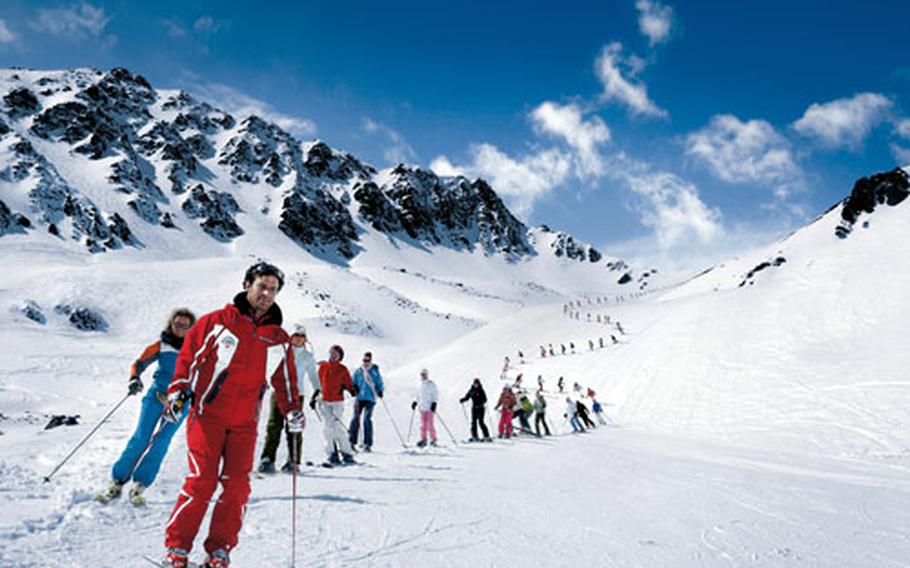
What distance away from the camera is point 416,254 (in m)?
166

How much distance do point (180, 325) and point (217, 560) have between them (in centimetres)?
349

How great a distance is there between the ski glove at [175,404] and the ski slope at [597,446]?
4.24 feet

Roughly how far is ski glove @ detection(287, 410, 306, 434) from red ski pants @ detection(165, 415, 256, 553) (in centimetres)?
35

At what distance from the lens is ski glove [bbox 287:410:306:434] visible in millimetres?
4059

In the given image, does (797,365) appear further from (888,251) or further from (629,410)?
(888,251)

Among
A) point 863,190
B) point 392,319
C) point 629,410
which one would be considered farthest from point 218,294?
point 863,190

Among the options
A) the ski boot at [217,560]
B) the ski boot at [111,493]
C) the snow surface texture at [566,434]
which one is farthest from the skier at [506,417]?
the ski boot at [217,560]

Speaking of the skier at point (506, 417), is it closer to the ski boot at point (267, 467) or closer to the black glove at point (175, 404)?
the ski boot at point (267, 467)

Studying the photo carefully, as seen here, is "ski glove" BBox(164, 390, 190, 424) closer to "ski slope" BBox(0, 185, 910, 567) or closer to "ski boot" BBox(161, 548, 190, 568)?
"ski boot" BBox(161, 548, 190, 568)

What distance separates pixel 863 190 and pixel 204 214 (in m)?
123

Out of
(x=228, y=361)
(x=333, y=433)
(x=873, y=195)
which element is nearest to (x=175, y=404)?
(x=228, y=361)

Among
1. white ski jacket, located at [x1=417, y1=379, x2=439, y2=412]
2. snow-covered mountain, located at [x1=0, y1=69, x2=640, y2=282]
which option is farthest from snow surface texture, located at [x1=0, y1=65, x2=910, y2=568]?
snow-covered mountain, located at [x1=0, y1=69, x2=640, y2=282]

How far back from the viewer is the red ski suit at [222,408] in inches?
133

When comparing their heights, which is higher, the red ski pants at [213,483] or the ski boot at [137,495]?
the red ski pants at [213,483]
